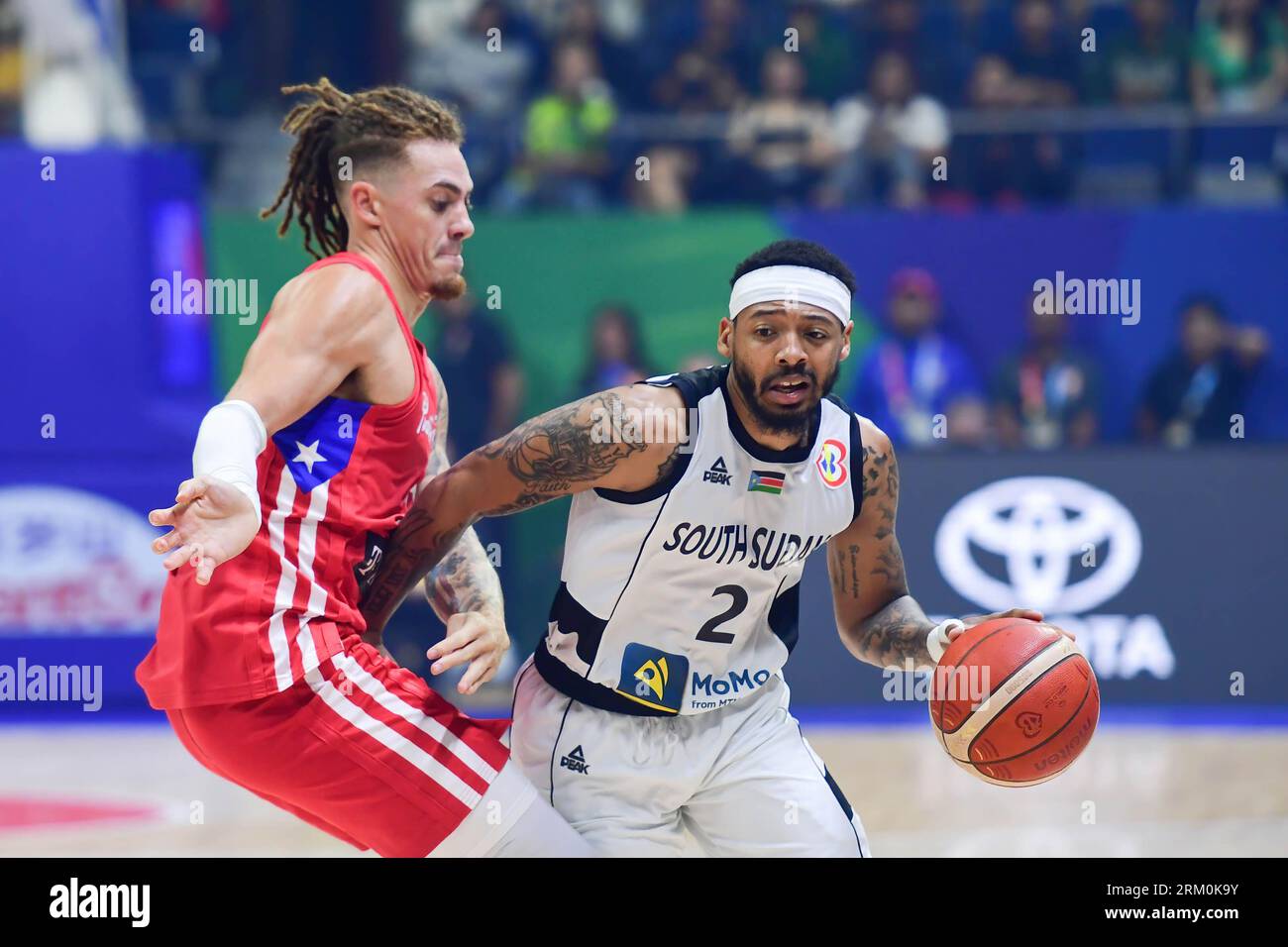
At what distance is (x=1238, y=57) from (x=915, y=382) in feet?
13.0

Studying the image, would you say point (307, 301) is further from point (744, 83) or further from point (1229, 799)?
point (744, 83)

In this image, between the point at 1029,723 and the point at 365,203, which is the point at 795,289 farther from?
the point at 1029,723

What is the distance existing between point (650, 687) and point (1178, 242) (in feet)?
22.5

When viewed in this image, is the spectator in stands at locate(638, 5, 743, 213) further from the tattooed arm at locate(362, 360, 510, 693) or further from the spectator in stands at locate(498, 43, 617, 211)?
the tattooed arm at locate(362, 360, 510, 693)

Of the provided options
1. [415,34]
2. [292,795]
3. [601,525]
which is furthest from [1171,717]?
[415,34]

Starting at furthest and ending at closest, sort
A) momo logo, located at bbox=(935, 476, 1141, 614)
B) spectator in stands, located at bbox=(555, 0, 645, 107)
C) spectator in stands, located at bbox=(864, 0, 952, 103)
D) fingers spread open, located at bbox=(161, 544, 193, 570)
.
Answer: spectator in stands, located at bbox=(555, 0, 645, 107)
spectator in stands, located at bbox=(864, 0, 952, 103)
momo logo, located at bbox=(935, 476, 1141, 614)
fingers spread open, located at bbox=(161, 544, 193, 570)

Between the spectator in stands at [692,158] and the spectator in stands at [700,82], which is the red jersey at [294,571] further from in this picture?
the spectator in stands at [700,82]

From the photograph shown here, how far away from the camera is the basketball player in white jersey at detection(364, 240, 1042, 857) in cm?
377

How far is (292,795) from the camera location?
351 cm

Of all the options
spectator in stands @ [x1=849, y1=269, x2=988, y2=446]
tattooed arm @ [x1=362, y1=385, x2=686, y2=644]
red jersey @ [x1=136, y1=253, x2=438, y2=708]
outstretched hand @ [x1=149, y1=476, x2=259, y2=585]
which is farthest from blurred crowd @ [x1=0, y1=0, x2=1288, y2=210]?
outstretched hand @ [x1=149, y1=476, x2=259, y2=585]

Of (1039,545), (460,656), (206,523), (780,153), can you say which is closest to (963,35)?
(780,153)

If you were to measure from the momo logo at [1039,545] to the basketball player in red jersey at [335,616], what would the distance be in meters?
5.37

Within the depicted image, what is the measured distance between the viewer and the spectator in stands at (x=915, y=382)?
947 cm

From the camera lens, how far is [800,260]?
384cm
